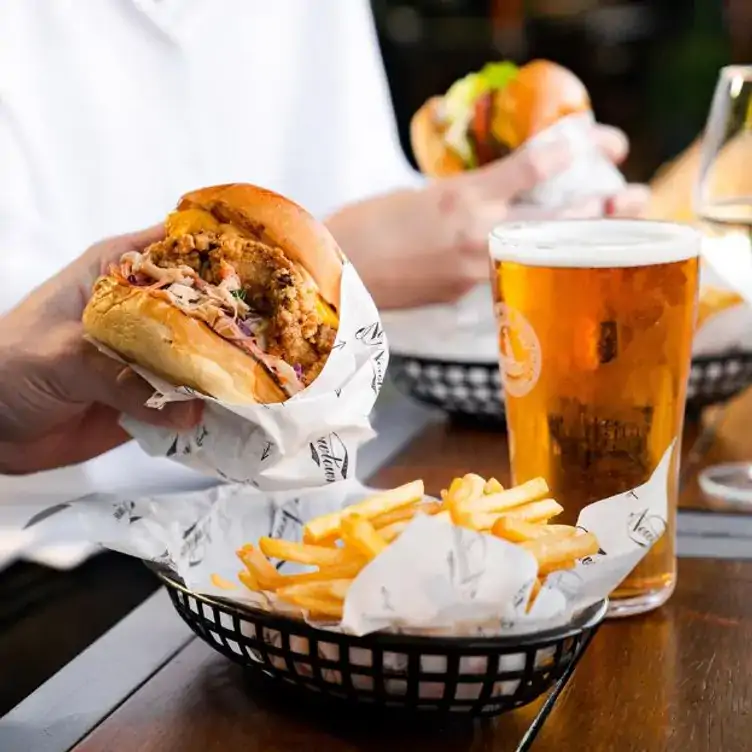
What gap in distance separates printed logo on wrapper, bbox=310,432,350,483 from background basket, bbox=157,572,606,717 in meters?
0.14

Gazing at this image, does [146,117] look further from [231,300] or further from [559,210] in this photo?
[231,300]

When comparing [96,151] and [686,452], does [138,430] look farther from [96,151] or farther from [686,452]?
[96,151]

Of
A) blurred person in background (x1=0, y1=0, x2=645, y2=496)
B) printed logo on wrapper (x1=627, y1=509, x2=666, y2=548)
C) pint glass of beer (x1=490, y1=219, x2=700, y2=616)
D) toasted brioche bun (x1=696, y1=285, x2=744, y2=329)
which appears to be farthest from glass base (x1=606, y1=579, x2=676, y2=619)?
blurred person in background (x1=0, y1=0, x2=645, y2=496)

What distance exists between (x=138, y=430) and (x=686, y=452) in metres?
0.69

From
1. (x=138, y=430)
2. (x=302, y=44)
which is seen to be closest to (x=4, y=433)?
(x=138, y=430)

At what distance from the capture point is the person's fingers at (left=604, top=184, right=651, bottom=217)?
4.98ft

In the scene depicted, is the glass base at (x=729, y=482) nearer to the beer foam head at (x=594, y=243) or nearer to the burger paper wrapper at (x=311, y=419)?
the beer foam head at (x=594, y=243)

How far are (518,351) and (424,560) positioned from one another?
1.09 ft

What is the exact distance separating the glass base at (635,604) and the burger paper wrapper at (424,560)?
6.6 inches

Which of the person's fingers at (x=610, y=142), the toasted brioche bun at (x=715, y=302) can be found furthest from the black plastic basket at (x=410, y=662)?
the person's fingers at (x=610, y=142)

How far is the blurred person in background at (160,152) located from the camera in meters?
1.53

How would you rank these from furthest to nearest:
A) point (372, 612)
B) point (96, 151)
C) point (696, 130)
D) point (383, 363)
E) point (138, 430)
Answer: point (696, 130), point (96, 151), point (138, 430), point (383, 363), point (372, 612)

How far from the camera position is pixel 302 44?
A: 7.12 feet

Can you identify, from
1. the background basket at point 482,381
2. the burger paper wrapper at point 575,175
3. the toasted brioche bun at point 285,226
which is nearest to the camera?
the toasted brioche bun at point 285,226
